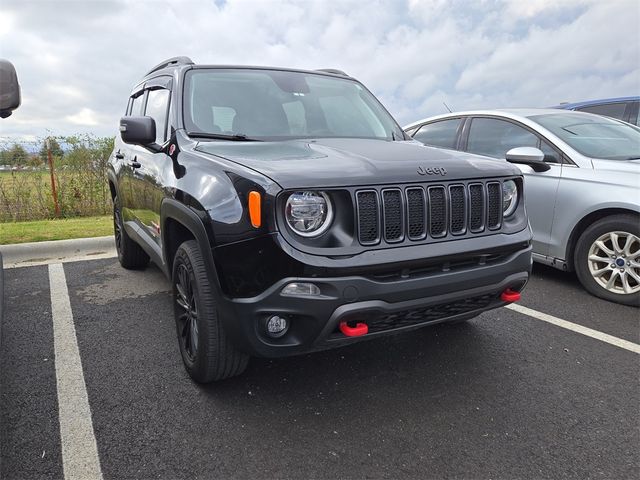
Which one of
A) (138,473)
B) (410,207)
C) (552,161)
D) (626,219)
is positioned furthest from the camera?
(552,161)

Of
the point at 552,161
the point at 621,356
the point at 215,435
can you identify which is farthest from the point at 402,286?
the point at 552,161

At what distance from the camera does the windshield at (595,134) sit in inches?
179

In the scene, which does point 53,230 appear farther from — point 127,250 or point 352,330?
point 352,330

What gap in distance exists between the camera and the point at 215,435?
2.39 m

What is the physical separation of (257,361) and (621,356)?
7.94ft

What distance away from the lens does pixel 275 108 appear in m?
3.41

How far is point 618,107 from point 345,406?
7.06 m

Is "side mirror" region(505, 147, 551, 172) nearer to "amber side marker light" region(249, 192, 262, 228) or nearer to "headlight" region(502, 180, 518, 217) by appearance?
"headlight" region(502, 180, 518, 217)

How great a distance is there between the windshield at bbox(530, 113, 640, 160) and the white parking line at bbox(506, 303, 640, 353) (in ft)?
5.29

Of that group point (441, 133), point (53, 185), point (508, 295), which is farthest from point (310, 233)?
point (53, 185)

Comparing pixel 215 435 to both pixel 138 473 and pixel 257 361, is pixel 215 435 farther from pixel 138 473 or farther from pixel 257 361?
pixel 257 361

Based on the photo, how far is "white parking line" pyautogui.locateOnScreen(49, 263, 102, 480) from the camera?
7.18 ft

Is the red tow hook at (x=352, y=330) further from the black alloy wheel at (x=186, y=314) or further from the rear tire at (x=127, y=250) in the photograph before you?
the rear tire at (x=127, y=250)

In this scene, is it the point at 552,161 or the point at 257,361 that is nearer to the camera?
the point at 257,361
